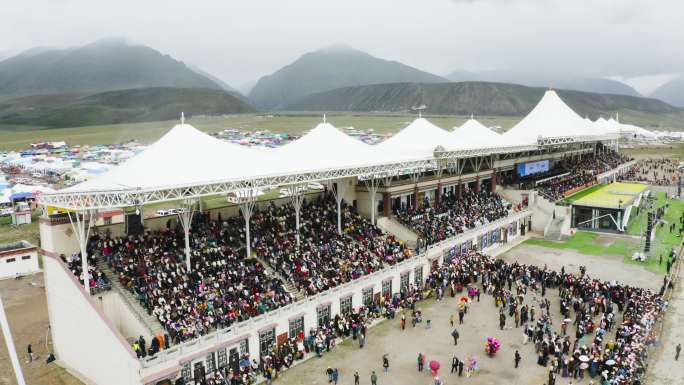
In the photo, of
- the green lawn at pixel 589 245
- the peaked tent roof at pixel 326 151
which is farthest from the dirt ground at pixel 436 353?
the green lawn at pixel 589 245

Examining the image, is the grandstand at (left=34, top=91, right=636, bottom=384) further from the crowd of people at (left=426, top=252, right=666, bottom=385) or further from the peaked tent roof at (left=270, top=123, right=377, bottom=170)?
the crowd of people at (left=426, top=252, right=666, bottom=385)

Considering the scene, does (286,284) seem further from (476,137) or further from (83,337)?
(476,137)

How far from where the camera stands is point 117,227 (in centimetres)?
2655

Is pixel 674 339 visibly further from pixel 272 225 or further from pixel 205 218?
pixel 205 218

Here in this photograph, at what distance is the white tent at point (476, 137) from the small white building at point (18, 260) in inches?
1533

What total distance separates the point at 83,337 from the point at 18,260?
852 inches

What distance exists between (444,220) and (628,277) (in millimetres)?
13587

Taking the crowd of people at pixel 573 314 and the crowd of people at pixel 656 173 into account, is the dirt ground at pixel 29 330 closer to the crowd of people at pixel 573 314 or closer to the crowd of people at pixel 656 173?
the crowd of people at pixel 573 314

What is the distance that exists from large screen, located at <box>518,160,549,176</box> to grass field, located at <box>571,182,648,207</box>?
600cm

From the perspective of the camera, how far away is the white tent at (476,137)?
2012 inches

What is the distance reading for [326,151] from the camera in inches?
1410

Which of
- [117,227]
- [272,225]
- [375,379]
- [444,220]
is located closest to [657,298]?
[444,220]

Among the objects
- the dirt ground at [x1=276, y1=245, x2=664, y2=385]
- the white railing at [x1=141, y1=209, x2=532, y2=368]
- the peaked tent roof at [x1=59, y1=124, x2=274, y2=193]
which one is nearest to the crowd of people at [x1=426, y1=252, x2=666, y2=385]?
the dirt ground at [x1=276, y1=245, x2=664, y2=385]

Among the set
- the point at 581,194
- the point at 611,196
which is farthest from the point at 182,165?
the point at 581,194
